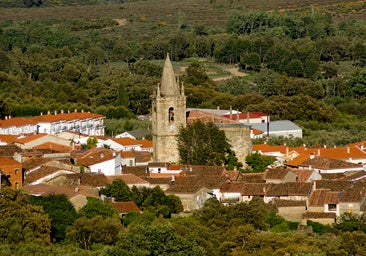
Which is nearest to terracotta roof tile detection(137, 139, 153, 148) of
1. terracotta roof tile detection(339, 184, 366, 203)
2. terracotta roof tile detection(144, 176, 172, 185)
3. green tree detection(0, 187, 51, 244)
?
terracotta roof tile detection(144, 176, 172, 185)

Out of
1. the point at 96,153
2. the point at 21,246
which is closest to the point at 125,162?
the point at 96,153

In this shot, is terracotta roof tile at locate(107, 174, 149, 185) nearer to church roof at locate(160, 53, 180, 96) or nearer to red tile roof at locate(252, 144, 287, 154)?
church roof at locate(160, 53, 180, 96)

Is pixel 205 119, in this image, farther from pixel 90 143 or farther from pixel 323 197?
pixel 323 197

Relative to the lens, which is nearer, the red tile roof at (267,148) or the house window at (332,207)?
the house window at (332,207)

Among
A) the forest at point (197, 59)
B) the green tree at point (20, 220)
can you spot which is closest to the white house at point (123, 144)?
the forest at point (197, 59)

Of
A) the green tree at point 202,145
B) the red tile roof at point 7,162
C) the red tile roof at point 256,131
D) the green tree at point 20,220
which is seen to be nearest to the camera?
the green tree at point 20,220

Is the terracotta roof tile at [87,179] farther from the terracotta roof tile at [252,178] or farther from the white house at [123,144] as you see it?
the white house at [123,144]

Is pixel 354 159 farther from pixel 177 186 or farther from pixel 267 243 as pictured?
pixel 267 243

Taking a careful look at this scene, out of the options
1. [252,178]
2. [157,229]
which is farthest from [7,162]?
[157,229]
